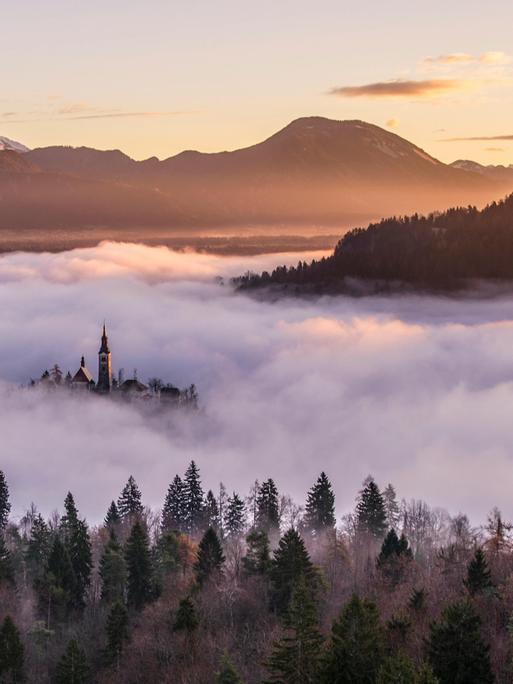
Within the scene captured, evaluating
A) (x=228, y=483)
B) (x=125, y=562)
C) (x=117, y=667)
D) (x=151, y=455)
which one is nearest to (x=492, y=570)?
(x=117, y=667)

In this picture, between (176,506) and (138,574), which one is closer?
(138,574)

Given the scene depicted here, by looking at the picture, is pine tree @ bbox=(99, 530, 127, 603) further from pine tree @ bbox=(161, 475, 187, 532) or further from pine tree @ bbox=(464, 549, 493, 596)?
pine tree @ bbox=(161, 475, 187, 532)

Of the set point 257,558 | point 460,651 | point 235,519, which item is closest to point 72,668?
point 257,558

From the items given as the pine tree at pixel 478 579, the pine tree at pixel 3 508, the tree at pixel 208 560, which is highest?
the pine tree at pixel 478 579

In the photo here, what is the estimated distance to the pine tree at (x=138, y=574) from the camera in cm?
7969

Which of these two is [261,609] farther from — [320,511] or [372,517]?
[320,511]

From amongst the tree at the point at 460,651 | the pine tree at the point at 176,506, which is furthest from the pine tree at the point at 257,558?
the pine tree at the point at 176,506

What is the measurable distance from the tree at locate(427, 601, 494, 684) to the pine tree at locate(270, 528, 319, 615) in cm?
2415

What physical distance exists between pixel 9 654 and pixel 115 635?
6.80 meters

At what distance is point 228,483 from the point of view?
160125mm

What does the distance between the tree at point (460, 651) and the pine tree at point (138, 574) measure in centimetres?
3878

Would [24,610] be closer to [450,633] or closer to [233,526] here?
[233,526]

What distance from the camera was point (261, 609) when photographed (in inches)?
2773

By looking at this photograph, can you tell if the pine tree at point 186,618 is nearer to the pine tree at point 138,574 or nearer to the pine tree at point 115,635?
the pine tree at point 115,635
